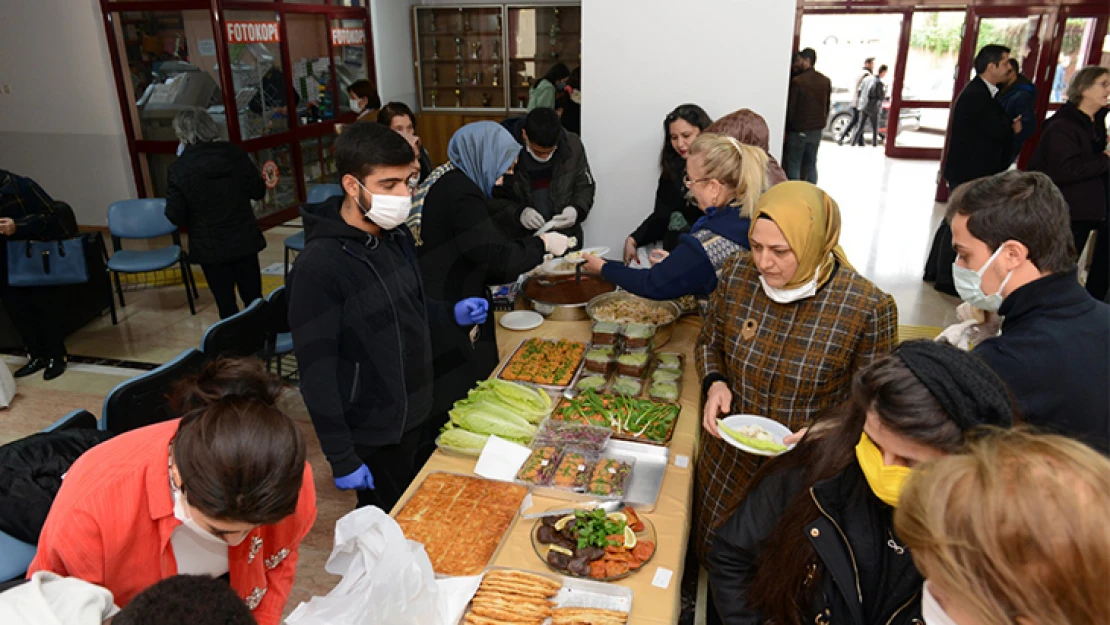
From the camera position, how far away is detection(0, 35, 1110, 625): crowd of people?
96 centimetres

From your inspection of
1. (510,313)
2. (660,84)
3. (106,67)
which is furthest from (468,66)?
(510,313)

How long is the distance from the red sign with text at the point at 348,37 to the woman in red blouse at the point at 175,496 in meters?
8.86

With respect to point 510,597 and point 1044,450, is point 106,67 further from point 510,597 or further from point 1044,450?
point 1044,450

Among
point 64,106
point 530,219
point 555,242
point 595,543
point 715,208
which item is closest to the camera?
point 595,543

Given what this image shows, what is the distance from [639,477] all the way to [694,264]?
860 mm

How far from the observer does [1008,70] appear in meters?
6.23

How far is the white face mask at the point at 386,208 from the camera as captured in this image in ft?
7.08

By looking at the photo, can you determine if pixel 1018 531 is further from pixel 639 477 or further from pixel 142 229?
pixel 142 229

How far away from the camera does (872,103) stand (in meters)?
12.3

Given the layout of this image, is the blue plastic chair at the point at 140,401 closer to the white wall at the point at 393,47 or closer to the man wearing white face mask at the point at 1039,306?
the man wearing white face mask at the point at 1039,306

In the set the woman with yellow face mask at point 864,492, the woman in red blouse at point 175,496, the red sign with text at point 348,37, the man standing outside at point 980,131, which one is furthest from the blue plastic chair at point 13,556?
the red sign with text at point 348,37

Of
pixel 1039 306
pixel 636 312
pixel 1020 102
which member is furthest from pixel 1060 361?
pixel 1020 102

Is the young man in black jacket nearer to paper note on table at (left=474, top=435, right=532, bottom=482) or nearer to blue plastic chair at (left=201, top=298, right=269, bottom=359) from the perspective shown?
paper note on table at (left=474, top=435, right=532, bottom=482)

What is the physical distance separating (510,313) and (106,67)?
6228 millimetres
